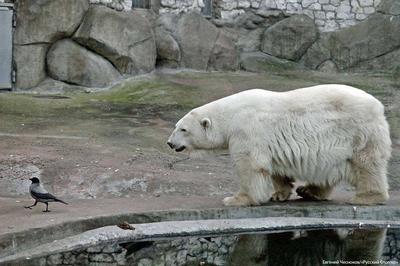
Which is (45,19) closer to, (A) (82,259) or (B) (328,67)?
(B) (328,67)

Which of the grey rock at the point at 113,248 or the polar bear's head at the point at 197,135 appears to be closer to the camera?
the grey rock at the point at 113,248

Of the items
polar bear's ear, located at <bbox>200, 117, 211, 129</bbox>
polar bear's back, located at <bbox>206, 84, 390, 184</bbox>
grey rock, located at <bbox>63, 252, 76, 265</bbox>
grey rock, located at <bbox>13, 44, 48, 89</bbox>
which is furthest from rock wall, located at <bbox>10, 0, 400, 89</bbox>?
grey rock, located at <bbox>63, 252, 76, 265</bbox>

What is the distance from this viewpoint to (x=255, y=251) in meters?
6.73

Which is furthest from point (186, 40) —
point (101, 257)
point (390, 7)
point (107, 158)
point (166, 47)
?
point (101, 257)

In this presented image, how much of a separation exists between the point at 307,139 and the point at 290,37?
1028 cm

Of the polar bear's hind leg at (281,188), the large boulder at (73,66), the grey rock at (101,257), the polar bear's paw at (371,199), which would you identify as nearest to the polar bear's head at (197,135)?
the polar bear's hind leg at (281,188)

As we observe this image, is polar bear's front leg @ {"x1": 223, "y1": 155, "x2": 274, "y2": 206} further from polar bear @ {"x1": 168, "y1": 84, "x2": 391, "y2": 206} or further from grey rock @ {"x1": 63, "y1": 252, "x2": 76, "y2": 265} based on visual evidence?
grey rock @ {"x1": 63, "y1": 252, "x2": 76, "y2": 265}

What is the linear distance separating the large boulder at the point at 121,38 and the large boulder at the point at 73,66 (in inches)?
10.9

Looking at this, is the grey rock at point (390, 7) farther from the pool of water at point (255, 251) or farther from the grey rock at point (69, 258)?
the grey rock at point (69, 258)

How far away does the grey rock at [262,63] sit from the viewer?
1739 centimetres

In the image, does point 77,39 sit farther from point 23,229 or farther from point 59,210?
point 23,229

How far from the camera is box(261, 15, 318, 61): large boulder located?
1792 cm

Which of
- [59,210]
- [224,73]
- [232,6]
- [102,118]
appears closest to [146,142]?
[102,118]

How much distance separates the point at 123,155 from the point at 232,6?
28.6ft
